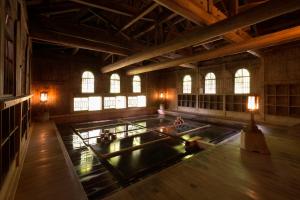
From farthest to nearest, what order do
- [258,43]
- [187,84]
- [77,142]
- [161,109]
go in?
[161,109], [187,84], [77,142], [258,43]

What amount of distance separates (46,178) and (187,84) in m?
9.41

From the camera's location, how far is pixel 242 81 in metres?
7.70

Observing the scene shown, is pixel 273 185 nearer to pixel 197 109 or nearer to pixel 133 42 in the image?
pixel 133 42

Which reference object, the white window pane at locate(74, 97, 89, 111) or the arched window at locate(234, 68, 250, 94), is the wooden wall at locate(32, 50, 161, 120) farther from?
the arched window at locate(234, 68, 250, 94)

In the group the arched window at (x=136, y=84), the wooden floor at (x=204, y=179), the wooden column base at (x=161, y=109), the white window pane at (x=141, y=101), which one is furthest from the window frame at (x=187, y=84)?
the wooden floor at (x=204, y=179)

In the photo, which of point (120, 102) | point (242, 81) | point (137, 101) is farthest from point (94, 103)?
point (242, 81)

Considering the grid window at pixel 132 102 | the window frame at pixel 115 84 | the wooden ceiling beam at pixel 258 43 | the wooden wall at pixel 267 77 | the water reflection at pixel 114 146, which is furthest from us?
the grid window at pixel 132 102

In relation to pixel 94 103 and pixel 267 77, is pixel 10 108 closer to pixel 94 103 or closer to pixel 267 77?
pixel 94 103

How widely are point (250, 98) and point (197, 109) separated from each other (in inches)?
241

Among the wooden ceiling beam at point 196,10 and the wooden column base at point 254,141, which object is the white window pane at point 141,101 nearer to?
the wooden column base at point 254,141

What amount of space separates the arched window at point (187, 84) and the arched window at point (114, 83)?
4.71 meters

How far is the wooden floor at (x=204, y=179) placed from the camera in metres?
2.00

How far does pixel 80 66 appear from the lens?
8.52m

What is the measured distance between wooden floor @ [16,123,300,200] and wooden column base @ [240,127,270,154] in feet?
0.56
